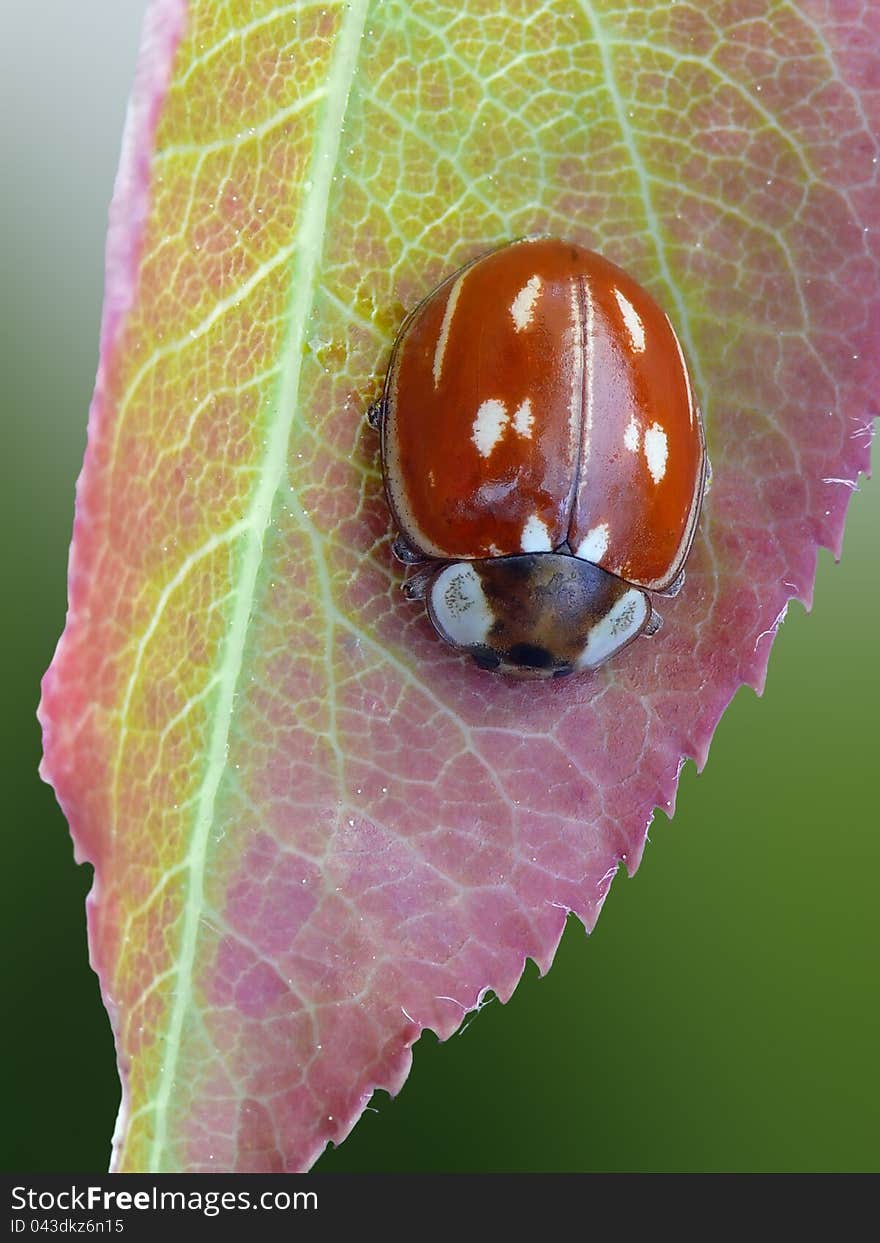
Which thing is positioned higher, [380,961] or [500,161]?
[500,161]

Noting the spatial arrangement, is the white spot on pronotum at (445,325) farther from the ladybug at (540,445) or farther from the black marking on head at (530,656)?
the black marking on head at (530,656)

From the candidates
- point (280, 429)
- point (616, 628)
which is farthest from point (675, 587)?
point (280, 429)

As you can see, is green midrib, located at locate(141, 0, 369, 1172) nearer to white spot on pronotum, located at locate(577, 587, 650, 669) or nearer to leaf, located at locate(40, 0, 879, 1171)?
leaf, located at locate(40, 0, 879, 1171)

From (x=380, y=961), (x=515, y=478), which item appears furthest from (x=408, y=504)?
(x=380, y=961)

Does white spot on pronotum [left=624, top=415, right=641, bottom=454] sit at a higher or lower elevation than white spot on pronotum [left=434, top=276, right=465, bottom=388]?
lower

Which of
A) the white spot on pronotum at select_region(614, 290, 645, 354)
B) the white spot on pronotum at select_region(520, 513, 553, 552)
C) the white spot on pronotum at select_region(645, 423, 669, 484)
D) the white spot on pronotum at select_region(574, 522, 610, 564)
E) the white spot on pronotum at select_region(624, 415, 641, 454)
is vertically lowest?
the white spot on pronotum at select_region(574, 522, 610, 564)

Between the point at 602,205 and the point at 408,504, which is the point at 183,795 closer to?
the point at 408,504

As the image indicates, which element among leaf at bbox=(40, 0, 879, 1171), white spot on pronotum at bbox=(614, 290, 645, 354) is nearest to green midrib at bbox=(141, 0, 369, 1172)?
leaf at bbox=(40, 0, 879, 1171)
